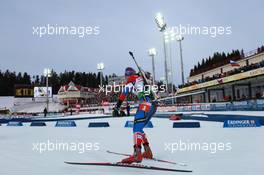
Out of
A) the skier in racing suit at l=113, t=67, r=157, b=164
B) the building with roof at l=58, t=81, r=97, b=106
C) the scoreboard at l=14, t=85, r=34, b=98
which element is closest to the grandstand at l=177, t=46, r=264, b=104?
the skier in racing suit at l=113, t=67, r=157, b=164

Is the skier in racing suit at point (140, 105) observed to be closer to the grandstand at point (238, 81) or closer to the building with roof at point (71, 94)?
the grandstand at point (238, 81)

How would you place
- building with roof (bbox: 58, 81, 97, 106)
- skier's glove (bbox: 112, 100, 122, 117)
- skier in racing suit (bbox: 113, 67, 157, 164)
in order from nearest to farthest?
1. skier in racing suit (bbox: 113, 67, 157, 164)
2. skier's glove (bbox: 112, 100, 122, 117)
3. building with roof (bbox: 58, 81, 97, 106)

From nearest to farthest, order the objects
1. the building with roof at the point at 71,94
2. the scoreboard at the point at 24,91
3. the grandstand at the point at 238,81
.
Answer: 1. the grandstand at the point at 238,81
2. the scoreboard at the point at 24,91
3. the building with roof at the point at 71,94

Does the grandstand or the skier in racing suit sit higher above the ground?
the grandstand

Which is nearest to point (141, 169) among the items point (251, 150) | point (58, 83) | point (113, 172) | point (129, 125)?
point (113, 172)

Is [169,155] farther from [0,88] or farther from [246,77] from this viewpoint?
[0,88]

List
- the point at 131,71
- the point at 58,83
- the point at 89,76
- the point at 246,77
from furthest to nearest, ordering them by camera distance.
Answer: the point at 89,76 → the point at 58,83 → the point at 246,77 → the point at 131,71

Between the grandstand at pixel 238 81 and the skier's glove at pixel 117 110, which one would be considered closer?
the skier's glove at pixel 117 110

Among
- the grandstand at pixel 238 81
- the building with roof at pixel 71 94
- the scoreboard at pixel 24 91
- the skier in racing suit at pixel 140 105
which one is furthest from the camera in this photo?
the building with roof at pixel 71 94

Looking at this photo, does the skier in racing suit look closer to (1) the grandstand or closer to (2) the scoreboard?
(1) the grandstand

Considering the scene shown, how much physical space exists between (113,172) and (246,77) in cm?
3064

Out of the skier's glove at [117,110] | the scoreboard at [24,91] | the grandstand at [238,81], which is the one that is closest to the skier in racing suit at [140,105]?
the skier's glove at [117,110]

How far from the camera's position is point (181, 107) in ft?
110

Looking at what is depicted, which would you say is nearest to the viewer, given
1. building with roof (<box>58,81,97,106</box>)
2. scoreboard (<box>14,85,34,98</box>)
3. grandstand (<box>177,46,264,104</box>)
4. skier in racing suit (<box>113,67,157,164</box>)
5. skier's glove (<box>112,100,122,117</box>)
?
skier in racing suit (<box>113,67,157,164</box>)
